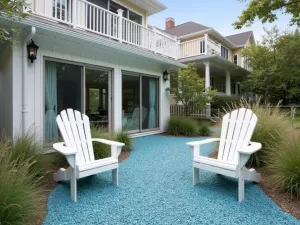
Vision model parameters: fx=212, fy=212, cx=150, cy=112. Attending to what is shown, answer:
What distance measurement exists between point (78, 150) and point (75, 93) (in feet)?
8.47

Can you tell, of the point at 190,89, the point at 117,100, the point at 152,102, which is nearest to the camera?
the point at 117,100

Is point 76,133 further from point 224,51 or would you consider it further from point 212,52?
point 224,51

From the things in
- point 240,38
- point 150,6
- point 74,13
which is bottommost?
point 74,13

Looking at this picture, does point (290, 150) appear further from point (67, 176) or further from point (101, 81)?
point (101, 81)

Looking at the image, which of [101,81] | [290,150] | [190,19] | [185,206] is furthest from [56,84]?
[190,19]

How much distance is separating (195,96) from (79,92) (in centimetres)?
489

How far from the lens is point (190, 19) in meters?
17.5

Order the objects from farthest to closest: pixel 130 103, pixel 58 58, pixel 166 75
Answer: pixel 166 75, pixel 130 103, pixel 58 58

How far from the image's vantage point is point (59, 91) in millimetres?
5070

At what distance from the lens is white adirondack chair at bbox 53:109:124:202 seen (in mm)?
2662

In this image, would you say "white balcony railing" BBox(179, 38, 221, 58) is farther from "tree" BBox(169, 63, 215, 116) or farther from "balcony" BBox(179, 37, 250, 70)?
"tree" BBox(169, 63, 215, 116)

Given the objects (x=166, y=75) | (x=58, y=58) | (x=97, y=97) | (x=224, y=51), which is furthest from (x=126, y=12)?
(x=224, y=51)

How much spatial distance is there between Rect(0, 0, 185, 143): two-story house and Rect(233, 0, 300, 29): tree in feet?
11.6

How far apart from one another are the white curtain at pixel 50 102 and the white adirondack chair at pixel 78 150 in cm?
187
